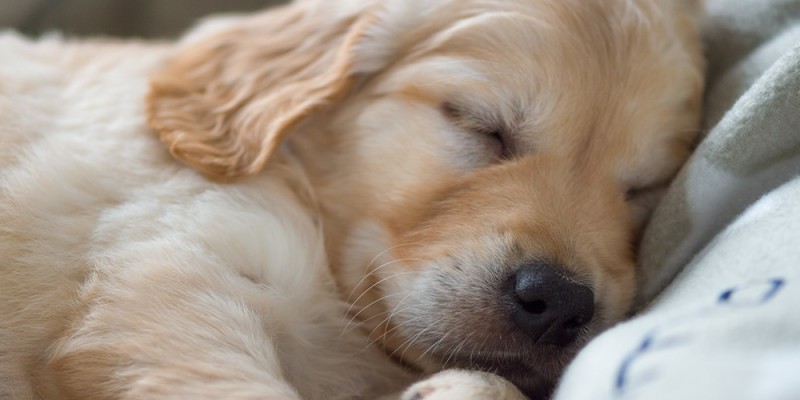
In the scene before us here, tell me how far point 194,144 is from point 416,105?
42 cm

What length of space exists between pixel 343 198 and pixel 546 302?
1.50 feet

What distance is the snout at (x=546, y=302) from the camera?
1287mm

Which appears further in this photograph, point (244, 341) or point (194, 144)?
point (194, 144)

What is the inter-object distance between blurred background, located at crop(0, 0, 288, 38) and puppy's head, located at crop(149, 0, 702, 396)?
100 cm

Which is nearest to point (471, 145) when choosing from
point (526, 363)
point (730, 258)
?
point (526, 363)

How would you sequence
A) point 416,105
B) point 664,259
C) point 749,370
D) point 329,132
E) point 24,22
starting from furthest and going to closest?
1. point 24,22
2. point 329,132
3. point 416,105
4. point 664,259
5. point 749,370

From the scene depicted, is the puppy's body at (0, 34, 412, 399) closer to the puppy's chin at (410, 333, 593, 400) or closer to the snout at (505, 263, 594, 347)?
the puppy's chin at (410, 333, 593, 400)

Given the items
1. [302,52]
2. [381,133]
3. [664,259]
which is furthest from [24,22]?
[664,259]

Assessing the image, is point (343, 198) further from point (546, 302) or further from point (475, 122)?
point (546, 302)

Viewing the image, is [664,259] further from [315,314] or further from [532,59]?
[315,314]

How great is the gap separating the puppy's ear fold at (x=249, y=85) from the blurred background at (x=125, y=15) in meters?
0.90

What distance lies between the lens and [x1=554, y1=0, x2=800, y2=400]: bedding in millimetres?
852

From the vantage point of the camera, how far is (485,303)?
4.41 ft

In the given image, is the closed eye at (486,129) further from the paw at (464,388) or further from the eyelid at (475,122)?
the paw at (464,388)
